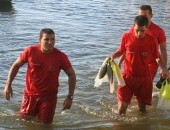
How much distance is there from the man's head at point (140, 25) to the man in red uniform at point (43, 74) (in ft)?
4.19

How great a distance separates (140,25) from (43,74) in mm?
1709

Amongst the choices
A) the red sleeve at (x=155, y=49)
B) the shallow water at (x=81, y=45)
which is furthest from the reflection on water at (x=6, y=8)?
the red sleeve at (x=155, y=49)

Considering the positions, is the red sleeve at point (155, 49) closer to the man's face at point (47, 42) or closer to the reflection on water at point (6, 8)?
the man's face at point (47, 42)

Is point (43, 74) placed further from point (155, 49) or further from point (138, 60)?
point (155, 49)

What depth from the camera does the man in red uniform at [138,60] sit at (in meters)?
7.06

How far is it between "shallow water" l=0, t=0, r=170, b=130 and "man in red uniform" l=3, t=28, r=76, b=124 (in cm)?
46

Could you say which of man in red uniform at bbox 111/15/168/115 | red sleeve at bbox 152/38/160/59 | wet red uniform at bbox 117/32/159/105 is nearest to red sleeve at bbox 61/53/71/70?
man in red uniform at bbox 111/15/168/115

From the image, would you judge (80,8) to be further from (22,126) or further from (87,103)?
(22,126)

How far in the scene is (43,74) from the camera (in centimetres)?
650

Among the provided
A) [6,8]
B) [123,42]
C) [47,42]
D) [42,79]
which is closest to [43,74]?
[42,79]

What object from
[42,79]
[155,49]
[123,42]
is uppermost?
[123,42]

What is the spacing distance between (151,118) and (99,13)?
1543cm

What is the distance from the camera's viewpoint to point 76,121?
25.5 ft

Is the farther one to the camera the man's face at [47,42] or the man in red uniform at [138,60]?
the man in red uniform at [138,60]
